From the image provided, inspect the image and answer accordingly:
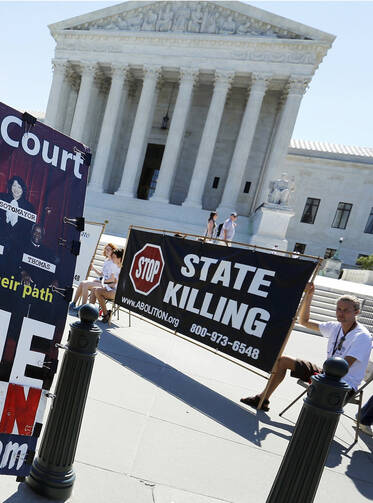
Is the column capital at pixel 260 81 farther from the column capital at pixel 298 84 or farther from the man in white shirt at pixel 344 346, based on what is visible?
the man in white shirt at pixel 344 346

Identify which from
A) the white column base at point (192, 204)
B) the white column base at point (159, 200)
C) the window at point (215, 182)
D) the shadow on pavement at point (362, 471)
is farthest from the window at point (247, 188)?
the shadow on pavement at point (362, 471)

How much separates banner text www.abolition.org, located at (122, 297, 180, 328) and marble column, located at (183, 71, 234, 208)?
20.6m

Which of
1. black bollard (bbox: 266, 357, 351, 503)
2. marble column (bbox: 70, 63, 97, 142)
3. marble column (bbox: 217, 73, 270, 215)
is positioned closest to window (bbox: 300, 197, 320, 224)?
marble column (bbox: 217, 73, 270, 215)

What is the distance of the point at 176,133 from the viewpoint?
90.3ft

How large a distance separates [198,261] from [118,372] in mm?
1945

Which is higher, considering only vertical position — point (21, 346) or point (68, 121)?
point (68, 121)

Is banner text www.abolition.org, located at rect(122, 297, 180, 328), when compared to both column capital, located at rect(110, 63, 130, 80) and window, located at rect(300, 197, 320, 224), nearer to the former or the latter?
column capital, located at rect(110, 63, 130, 80)

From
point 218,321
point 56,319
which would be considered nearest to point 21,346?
point 56,319

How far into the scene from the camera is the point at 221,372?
5316 mm

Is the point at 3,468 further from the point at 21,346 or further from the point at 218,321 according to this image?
the point at 218,321

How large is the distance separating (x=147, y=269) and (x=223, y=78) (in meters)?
24.1

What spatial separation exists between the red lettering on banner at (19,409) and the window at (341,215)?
113 feet

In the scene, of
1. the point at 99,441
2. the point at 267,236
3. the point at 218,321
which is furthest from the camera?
the point at 267,236

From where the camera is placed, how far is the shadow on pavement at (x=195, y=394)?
3.78m
